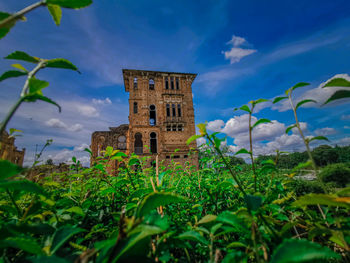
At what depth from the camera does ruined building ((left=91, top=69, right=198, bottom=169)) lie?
1738 cm

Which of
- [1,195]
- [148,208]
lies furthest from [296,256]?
[1,195]

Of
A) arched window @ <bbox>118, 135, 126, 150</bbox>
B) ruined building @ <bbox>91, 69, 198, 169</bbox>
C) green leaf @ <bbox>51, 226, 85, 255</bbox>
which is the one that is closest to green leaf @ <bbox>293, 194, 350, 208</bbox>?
green leaf @ <bbox>51, 226, 85, 255</bbox>

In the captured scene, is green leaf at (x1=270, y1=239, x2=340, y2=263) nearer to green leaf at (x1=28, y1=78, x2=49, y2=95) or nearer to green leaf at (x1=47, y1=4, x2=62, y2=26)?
green leaf at (x1=28, y1=78, x2=49, y2=95)

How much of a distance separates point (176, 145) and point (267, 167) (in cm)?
1713

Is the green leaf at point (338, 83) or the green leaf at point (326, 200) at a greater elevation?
the green leaf at point (338, 83)

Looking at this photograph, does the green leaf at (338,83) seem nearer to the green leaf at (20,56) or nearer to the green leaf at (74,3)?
the green leaf at (74,3)

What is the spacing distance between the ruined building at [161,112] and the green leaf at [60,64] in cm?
1641

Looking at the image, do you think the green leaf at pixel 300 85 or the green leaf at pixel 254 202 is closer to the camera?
the green leaf at pixel 254 202

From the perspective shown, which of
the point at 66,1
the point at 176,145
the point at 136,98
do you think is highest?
the point at 136,98

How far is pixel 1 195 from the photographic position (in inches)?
50.6

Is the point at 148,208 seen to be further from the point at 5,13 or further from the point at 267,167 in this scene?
the point at 5,13

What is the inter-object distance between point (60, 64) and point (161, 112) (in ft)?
59.5

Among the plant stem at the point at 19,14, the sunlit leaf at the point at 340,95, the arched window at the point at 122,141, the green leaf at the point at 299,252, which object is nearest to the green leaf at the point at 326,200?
the green leaf at the point at 299,252

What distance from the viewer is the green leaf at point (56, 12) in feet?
1.88
